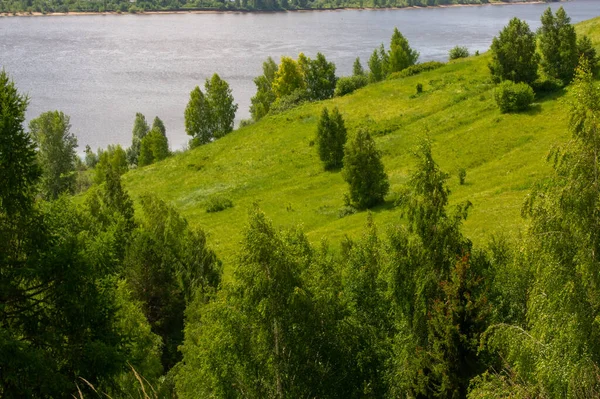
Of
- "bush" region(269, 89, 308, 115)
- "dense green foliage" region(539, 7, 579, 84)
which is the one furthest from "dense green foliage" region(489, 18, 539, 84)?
"bush" region(269, 89, 308, 115)

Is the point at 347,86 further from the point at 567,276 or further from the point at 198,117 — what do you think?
the point at 567,276

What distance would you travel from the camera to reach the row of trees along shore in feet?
35.8

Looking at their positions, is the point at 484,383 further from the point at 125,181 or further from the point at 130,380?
the point at 125,181

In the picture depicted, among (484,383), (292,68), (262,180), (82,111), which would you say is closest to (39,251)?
(484,383)

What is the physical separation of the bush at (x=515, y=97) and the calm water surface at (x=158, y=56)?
5469 centimetres

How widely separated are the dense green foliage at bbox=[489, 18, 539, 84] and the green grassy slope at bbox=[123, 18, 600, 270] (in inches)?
119

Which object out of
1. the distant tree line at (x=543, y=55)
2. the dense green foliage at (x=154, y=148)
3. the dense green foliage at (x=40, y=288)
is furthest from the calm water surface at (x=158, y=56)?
the dense green foliage at (x=40, y=288)

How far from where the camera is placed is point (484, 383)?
36.6 ft

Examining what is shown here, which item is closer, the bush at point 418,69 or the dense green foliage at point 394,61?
the bush at point 418,69

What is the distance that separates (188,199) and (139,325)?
110 ft

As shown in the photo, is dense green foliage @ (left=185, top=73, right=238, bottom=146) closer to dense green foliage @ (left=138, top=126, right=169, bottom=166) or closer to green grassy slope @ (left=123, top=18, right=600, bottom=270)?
dense green foliage @ (left=138, top=126, right=169, bottom=166)

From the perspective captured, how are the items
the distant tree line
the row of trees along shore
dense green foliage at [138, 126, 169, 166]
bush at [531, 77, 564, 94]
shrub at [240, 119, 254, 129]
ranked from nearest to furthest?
1. the row of trees along shore
2. the distant tree line
3. bush at [531, 77, 564, 94]
4. dense green foliage at [138, 126, 169, 166]
5. shrub at [240, 119, 254, 129]

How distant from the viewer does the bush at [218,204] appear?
51000 mm

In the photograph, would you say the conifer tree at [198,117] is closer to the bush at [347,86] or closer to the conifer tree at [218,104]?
the conifer tree at [218,104]
